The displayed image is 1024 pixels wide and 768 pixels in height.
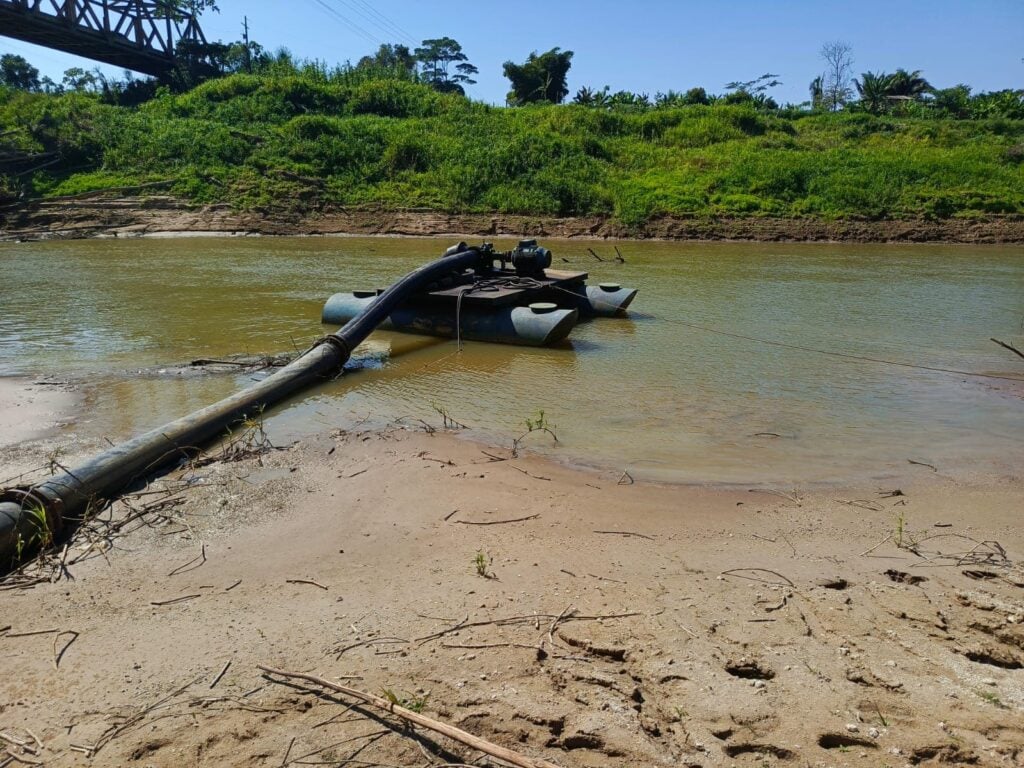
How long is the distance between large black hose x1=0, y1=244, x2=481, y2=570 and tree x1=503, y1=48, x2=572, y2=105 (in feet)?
130

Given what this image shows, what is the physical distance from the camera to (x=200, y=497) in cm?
474

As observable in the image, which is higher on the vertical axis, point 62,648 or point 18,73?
point 18,73

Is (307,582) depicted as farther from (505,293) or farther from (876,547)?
(505,293)

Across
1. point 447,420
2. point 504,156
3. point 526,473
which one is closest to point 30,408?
point 447,420

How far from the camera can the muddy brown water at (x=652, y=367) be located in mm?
5883

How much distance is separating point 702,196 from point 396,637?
82.5 ft

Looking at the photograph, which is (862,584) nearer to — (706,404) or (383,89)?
(706,404)

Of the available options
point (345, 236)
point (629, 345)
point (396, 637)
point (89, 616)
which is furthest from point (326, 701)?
point (345, 236)

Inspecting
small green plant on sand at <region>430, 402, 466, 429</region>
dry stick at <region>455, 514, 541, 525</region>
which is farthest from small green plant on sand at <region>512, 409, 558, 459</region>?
dry stick at <region>455, 514, 541, 525</region>

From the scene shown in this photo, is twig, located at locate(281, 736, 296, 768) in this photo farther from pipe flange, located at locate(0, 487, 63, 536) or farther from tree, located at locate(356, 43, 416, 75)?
tree, located at locate(356, 43, 416, 75)

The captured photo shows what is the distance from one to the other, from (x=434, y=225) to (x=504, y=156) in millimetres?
5452

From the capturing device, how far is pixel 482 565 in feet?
12.1

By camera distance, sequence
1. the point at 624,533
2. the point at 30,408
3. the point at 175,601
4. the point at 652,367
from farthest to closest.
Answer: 1. the point at 652,367
2. the point at 30,408
3. the point at 624,533
4. the point at 175,601

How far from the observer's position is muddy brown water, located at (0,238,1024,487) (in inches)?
232
